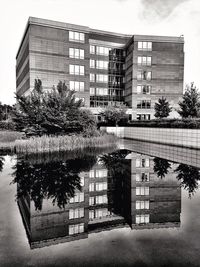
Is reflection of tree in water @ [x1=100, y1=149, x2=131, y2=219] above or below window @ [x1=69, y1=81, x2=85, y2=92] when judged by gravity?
below

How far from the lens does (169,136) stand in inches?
818

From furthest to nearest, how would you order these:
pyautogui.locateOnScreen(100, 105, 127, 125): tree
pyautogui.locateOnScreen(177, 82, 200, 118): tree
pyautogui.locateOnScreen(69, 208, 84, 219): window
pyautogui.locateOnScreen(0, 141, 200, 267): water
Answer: pyautogui.locateOnScreen(100, 105, 127, 125): tree
pyautogui.locateOnScreen(177, 82, 200, 118): tree
pyautogui.locateOnScreen(69, 208, 84, 219): window
pyautogui.locateOnScreen(0, 141, 200, 267): water

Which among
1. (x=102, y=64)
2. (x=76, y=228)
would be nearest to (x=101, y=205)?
(x=76, y=228)

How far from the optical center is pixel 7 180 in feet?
28.3

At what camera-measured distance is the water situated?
361 centimetres

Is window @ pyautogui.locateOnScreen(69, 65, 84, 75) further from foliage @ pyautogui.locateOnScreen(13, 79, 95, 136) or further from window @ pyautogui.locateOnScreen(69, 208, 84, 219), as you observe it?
window @ pyautogui.locateOnScreen(69, 208, 84, 219)

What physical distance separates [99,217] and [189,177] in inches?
192

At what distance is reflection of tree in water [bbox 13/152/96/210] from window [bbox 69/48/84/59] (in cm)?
4306

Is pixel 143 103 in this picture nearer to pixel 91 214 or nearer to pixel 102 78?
pixel 102 78

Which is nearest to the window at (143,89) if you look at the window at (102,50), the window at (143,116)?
the window at (143,116)

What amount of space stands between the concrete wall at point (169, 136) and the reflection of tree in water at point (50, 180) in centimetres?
934

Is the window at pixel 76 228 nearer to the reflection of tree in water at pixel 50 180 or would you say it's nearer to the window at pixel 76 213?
the window at pixel 76 213

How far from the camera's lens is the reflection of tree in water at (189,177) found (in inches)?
299

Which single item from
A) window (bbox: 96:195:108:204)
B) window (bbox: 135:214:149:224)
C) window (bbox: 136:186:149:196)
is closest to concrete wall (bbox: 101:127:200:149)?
window (bbox: 136:186:149:196)
